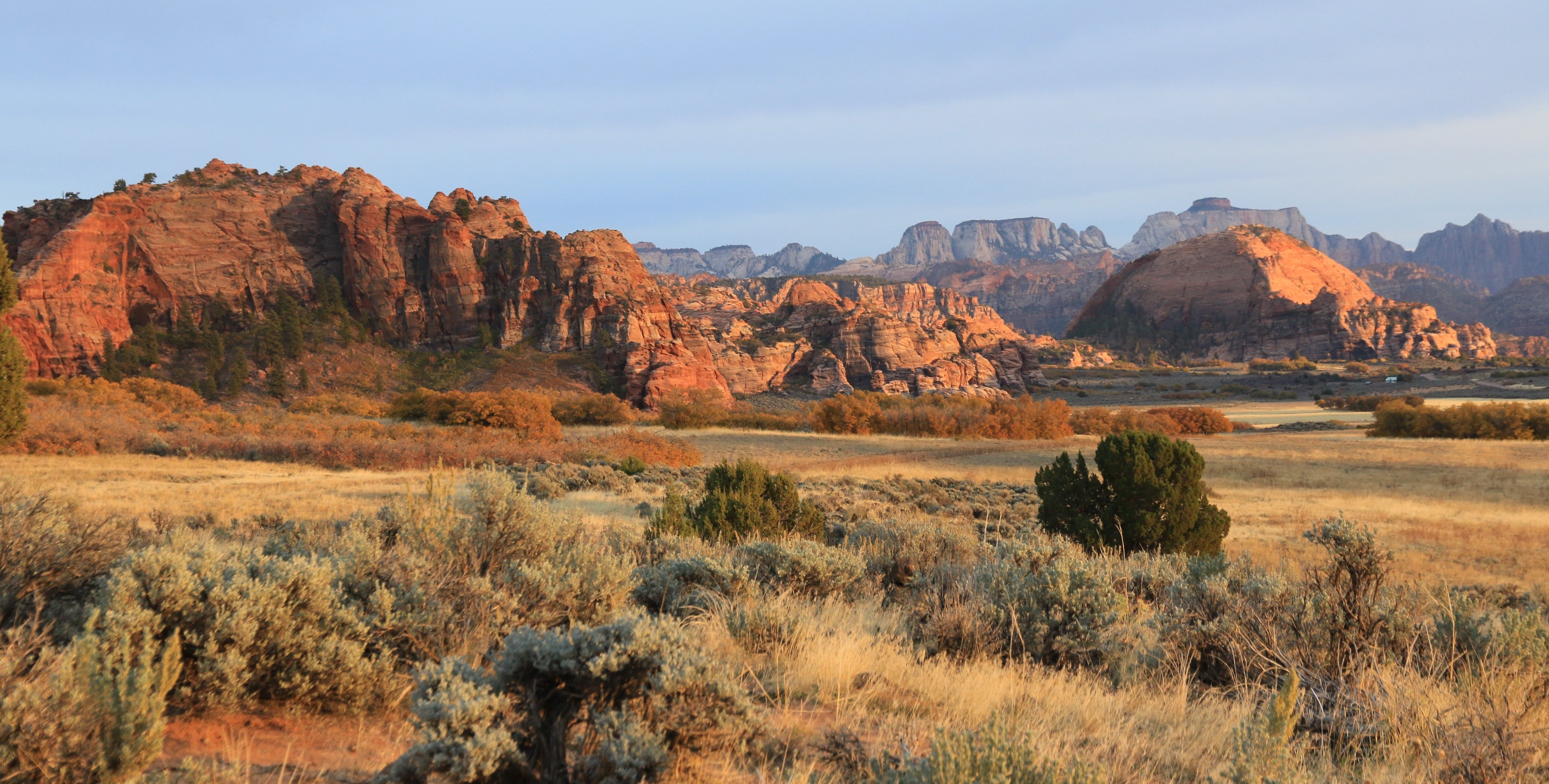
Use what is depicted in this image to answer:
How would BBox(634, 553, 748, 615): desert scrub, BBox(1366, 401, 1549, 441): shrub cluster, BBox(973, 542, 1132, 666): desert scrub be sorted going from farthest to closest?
BBox(1366, 401, 1549, 441): shrub cluster, BBox(634, 553, 748, 615): desert scrub, BBox(973, 542, 1132, 666): desert scrub

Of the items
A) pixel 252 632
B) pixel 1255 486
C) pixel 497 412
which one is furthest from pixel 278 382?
pixel 252 632

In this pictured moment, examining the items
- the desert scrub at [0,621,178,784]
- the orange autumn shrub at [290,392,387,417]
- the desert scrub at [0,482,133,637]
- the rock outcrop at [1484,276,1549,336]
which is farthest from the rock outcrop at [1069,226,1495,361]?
the desert scrub at [0,621,178,784]

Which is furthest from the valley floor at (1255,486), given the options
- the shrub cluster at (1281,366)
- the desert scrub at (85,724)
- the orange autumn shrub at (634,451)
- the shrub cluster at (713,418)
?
the shrub cluster at (1281,366)

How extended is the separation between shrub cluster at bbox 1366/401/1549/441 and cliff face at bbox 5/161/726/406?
154 feet

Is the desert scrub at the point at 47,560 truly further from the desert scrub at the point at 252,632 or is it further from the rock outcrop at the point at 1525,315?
the rock outcrop at the point at 1525,315

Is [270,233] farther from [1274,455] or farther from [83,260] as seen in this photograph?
[1274,455]

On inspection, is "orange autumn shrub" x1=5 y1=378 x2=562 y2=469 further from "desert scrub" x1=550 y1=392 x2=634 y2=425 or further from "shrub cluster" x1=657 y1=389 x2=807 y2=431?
"shrub cluster" x1=657 y1=389 x2=807 y2=431

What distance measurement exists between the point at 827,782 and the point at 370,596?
98.6 inches

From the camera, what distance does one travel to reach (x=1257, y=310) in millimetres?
139500

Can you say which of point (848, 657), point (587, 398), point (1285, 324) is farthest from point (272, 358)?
point (1285, 324)

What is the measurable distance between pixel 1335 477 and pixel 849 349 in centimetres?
6499

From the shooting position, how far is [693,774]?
9.29 feet

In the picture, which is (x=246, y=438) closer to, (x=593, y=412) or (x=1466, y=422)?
(x=593, y=412)

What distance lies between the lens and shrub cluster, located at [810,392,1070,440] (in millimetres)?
46719
